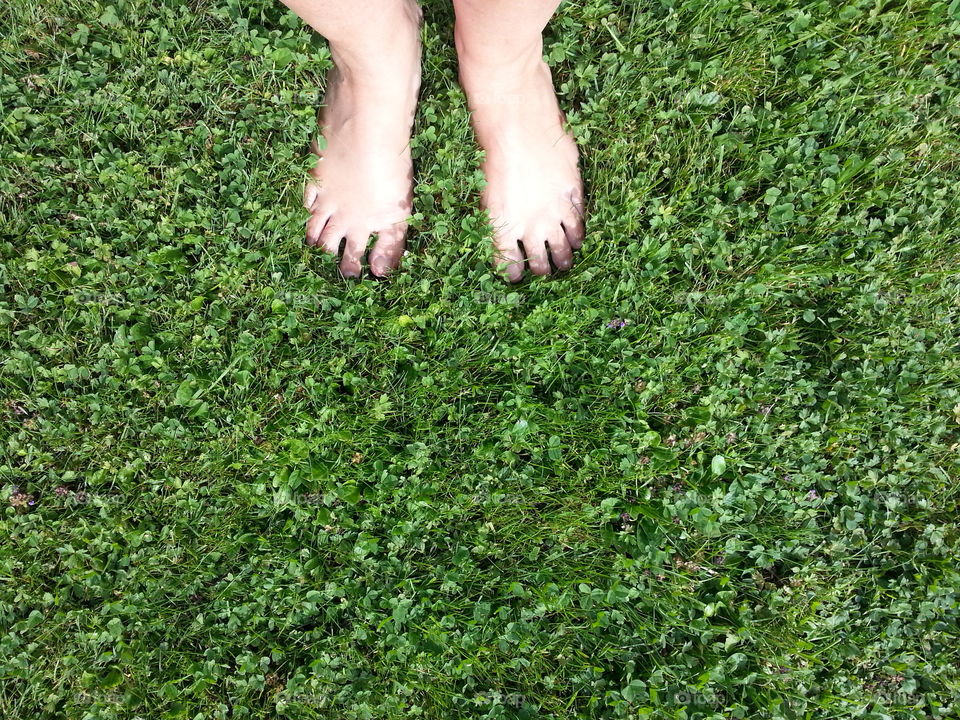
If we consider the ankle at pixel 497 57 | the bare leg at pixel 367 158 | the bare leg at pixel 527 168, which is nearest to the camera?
the ankle at pixel 497 57

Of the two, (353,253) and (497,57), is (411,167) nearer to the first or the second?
(353,253)

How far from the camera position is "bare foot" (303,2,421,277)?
8.06 ft

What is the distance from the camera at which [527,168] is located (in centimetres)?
258

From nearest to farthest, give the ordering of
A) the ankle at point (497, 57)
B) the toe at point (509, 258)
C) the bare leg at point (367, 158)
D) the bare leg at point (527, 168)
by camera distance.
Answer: the ankle at point (497, 57) < the bare leg at point (367, 158) < the bare leg at point (527, 168) < the toe at point (509, 258)

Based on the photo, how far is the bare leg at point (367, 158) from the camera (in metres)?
2.38

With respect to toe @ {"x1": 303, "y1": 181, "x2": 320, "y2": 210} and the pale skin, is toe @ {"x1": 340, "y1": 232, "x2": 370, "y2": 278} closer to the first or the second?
the pale skin

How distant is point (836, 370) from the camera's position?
2.57 m

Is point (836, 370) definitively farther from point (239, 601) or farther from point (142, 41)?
point (142, 41)

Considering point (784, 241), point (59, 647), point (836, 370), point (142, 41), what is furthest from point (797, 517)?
point (142, 41)

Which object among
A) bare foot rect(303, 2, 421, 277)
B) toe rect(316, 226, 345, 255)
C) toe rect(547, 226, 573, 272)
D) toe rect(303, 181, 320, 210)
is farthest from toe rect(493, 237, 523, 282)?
toe rect(303, 181, 320, 210)

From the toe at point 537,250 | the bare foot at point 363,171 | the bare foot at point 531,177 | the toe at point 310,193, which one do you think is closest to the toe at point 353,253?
the bare foot at point 363,171

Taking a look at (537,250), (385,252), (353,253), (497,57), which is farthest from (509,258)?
(497,57)

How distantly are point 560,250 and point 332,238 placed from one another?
0.93 meters

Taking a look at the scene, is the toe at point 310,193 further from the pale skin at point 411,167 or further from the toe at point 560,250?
the toe at point 560,250
